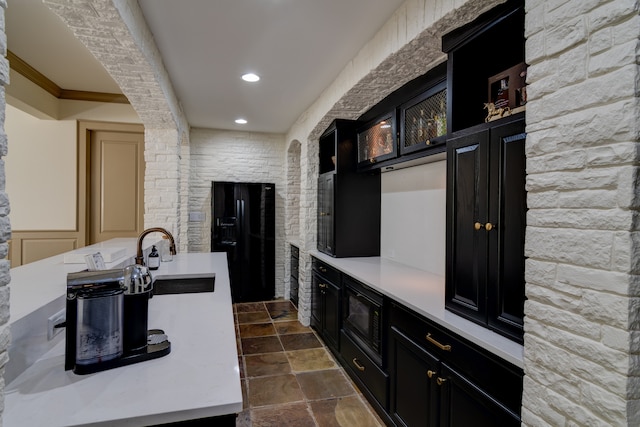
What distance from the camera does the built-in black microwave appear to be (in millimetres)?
2412

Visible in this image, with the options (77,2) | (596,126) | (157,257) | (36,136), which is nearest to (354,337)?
(157,257)

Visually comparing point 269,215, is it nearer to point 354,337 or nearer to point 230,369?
point 354,337

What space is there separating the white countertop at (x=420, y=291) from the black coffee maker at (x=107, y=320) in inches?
47.9

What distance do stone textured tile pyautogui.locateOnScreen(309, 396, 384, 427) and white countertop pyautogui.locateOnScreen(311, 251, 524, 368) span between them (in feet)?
2.89

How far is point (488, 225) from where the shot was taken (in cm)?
151

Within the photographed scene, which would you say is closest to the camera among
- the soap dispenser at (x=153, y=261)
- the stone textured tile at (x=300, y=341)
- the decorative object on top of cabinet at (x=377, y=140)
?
the soap dispenser at (x=153, y=261)

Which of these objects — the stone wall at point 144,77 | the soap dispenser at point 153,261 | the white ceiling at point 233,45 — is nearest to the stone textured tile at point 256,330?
the stone wall at point 144,77

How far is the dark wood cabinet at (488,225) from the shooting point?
1.39 meters

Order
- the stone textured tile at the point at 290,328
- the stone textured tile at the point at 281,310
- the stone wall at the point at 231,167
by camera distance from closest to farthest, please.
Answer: the stone textured tile at the point at 290,328 → the stone textured tile at the point at 281,310 → the stone wall at the point at 231,167

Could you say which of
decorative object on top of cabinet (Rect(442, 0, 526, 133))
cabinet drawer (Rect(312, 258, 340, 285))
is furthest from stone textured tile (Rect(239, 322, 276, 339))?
decorative object on top of cabinet (Rect(442, 0, 526, 133))

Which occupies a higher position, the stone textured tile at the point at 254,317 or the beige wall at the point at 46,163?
the beige wall at the point at 46,163

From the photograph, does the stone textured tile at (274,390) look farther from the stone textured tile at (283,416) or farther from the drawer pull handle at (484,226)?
the drawer pull handle at (484,226)

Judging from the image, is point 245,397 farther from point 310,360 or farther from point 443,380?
point 443,380

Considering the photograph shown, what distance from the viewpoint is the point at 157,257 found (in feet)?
8.77
